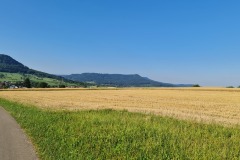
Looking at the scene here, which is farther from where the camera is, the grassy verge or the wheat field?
the wheat field

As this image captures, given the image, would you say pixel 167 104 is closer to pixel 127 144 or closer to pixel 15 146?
pixel 127 144

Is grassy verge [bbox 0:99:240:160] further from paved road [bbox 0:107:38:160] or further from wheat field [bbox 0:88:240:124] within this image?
wheat field [bbox 0:88:240:124]

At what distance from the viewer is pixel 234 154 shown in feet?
36.9

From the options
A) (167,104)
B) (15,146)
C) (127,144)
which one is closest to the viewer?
(127,144)

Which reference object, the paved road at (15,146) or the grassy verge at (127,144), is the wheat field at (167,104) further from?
the paved road at (15,146)

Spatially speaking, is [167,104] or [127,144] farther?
[167,104]

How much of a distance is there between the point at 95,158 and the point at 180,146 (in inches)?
127

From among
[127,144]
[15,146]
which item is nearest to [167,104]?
[127,144]

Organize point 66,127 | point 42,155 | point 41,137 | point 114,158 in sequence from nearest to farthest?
point 114,158 → point 42,155 → point 41,137 → point 66,127

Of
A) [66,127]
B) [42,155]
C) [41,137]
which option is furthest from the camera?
[66,127]

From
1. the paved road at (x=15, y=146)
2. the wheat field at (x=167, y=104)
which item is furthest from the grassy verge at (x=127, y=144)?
the wheat field at (x=167, y=104)

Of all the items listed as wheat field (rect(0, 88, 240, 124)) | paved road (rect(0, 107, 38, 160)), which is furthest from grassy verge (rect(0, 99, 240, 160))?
wheat field (rect(0, 88, 240, 124))

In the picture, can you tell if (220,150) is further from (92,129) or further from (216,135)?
(92,129)

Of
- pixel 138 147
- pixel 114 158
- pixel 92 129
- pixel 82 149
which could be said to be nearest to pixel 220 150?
pixel 138 147
